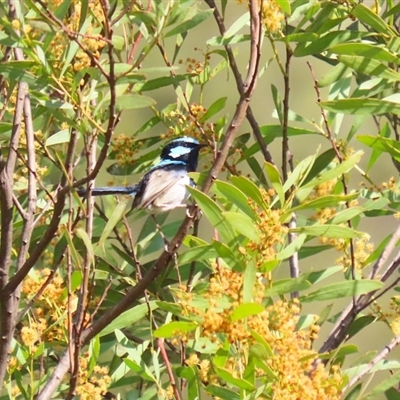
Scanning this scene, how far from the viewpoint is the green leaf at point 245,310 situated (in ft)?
4.64

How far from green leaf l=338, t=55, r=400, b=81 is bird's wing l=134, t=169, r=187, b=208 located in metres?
1.34

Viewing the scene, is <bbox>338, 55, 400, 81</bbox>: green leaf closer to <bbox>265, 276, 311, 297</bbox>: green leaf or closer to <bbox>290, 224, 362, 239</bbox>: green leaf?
<bbox>290, 224, 362, 239</bbox>: green leaf

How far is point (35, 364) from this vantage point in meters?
2.29

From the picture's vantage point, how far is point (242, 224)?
1567mm

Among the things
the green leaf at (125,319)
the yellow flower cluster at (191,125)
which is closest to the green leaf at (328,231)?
the green leaf at (125,319)

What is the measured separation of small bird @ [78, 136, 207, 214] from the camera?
3145 mm

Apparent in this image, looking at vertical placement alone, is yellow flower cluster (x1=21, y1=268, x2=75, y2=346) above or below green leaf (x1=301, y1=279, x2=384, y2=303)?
below

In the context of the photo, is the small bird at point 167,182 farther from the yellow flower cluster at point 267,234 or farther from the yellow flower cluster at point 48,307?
the yellow flower cluster at point 267,234

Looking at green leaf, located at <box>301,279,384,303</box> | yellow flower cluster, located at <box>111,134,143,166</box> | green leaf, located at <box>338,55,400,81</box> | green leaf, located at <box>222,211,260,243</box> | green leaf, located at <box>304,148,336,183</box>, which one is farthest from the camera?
yellow flower cluster, located at <box>111,134,143,166</box>

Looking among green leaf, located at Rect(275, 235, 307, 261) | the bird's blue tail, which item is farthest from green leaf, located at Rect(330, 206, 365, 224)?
the bird's blue tail

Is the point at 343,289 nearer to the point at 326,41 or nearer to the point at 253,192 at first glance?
the point at 253,192

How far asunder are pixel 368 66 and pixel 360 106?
0.09 meters

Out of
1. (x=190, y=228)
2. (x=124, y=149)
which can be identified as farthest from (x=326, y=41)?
(x=124, y=149)

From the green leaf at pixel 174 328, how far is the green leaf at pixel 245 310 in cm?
16
